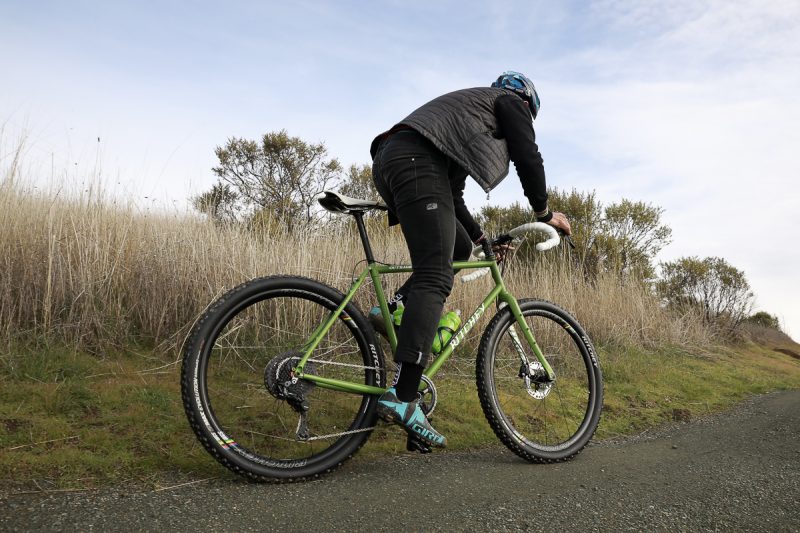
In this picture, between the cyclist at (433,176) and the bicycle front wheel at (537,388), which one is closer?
the cyclist at (433,176)

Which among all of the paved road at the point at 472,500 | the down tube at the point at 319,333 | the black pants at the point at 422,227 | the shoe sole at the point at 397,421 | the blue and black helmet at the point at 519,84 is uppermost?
the blue and black helmet at the point at 519,84

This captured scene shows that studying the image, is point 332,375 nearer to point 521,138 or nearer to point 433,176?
point 433,176

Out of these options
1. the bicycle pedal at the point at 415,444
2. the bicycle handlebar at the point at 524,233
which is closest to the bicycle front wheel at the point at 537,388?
the bicycle handlebar at the point at 524,233

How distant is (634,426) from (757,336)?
13656 millimetres

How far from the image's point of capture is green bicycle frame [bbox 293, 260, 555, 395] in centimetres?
291

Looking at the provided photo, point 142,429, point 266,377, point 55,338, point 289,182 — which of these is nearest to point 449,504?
point 266,377

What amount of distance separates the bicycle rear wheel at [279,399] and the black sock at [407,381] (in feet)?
0.65

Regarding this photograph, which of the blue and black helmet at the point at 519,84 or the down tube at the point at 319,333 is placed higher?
the blue and black helmet at the point at 519,84

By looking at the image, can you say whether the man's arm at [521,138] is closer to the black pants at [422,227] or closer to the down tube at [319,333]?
the black pants at [422,227]

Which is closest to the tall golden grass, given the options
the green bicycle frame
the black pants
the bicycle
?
the bicycle

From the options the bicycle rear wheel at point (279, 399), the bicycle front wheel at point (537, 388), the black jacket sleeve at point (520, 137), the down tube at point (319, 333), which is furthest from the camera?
the bicycle front wheel at point (537, 388)

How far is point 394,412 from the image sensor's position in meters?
2.92

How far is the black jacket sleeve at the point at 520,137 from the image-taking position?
126 inches

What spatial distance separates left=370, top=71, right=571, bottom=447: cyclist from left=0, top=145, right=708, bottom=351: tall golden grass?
1970mm
